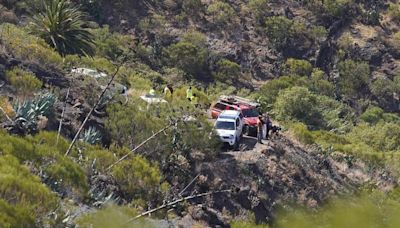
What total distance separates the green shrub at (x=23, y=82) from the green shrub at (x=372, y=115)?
4023 cm

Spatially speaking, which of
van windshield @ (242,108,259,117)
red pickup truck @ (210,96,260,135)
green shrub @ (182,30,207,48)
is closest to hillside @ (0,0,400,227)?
green shrub @ (182,30,207,48)

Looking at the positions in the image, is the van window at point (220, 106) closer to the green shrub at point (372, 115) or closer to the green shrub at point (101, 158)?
the green shrub at point (101, 158)

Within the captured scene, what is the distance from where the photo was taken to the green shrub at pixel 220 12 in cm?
6944

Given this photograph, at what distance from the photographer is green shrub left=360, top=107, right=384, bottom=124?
5772cm

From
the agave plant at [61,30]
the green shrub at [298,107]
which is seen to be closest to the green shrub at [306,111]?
the green shrub at [298,107]

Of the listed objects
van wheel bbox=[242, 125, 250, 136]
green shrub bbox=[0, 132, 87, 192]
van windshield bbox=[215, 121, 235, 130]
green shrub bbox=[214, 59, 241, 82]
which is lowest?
green shrub bbox=[214, 59, 241, 82]

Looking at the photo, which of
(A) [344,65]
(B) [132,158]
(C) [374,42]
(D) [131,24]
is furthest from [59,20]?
(C) [374,42]

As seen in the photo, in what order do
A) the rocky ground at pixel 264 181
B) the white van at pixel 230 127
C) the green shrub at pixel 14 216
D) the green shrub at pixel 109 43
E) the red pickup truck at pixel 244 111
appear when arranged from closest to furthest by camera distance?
the green shrub at pixel 14 216 → the rocky ground at pixel 264 181 → the white van at pixel 230 127 → the red pickup truck at pixel 244 111 → the green shrub at pixel 109 43

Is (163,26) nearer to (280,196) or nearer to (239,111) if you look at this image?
(239,111)

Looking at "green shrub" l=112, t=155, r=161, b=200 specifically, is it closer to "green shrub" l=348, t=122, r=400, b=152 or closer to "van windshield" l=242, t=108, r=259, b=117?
"van windshield" l=242, t=108, r=259, b=117

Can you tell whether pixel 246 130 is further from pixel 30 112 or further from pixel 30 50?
pixel 30 112

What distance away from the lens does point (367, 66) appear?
66.2 meters

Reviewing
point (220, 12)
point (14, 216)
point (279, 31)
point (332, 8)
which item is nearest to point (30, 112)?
point (14, 216)

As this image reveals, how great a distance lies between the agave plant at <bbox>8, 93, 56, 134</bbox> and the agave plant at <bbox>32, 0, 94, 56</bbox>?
8.74m
